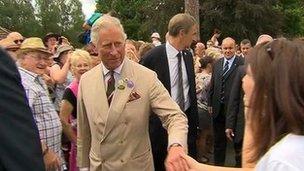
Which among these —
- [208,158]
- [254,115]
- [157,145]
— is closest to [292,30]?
[208,158]

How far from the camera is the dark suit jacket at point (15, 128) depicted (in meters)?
2.00

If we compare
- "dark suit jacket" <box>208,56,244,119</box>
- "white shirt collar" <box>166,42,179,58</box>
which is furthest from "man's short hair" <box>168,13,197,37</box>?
"dark suit jacket" <box>208,56,244,119</box>

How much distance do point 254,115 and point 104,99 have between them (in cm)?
183

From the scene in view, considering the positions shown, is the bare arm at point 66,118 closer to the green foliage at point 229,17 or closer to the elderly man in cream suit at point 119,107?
the elderly man in cream suit at point 119,107

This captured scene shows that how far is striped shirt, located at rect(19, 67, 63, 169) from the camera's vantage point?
4535mm

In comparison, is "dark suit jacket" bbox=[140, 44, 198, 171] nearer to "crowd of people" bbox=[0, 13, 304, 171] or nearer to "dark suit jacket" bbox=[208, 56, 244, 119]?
"crowd of people" bbox=[0, 13, 304, 171]

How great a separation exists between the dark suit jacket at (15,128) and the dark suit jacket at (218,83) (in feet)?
20.7

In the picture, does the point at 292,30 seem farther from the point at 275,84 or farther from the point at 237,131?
the point at 275,84

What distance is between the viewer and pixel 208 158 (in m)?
9.39

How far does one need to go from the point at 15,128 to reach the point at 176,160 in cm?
162

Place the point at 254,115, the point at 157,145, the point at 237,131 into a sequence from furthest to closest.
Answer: the point at 237,131 < the point at 157,145 < the point at 254,115

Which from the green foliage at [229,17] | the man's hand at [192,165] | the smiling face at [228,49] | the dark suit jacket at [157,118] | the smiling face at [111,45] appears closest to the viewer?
the man's hand at [192,165]

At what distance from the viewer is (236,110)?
24.4 ft

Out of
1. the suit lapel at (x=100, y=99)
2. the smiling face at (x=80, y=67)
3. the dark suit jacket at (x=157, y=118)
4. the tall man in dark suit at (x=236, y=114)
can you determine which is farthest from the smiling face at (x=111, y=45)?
the tall man in dark suit at (x=236, y=114)
